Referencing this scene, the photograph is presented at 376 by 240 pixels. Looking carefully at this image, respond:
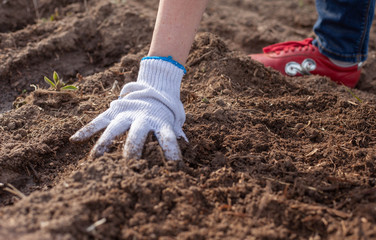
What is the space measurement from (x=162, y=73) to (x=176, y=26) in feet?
0.82

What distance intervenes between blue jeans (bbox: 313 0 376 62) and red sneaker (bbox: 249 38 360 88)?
75mm

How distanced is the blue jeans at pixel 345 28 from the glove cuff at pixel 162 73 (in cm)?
153

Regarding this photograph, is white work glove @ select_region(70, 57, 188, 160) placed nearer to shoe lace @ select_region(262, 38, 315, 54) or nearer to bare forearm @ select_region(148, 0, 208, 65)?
bare forearm @ select_region(148, 0, 208, 65)

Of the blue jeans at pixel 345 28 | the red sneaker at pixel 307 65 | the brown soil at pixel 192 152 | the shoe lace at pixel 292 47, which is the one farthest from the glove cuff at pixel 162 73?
the blue jeans at pixel 345 28

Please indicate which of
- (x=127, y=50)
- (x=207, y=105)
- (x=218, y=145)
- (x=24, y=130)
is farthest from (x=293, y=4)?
(x=24, y=130)

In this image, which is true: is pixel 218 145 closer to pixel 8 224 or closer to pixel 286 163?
pixel 286 163

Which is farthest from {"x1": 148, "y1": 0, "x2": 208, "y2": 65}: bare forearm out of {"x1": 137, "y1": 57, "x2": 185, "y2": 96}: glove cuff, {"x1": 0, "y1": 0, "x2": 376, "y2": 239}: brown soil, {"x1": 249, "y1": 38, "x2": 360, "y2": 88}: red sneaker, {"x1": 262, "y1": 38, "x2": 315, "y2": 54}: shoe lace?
{"x1": 262, "y1": 38, "x2": 315, "y2": 54}: shoe lace

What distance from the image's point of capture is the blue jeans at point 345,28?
2.60 meters

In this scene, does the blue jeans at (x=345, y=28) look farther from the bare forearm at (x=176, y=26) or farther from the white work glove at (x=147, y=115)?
the white work glove at (x=147, y=115)

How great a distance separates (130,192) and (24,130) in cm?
93

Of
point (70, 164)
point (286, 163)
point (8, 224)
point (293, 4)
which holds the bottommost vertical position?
point (70, 164)

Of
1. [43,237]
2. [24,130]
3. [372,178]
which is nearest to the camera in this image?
[43,237]

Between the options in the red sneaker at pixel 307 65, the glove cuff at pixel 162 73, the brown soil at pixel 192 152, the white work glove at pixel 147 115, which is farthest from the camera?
the red sneaker at pixel 307 65

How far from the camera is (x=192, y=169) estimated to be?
1.67m
